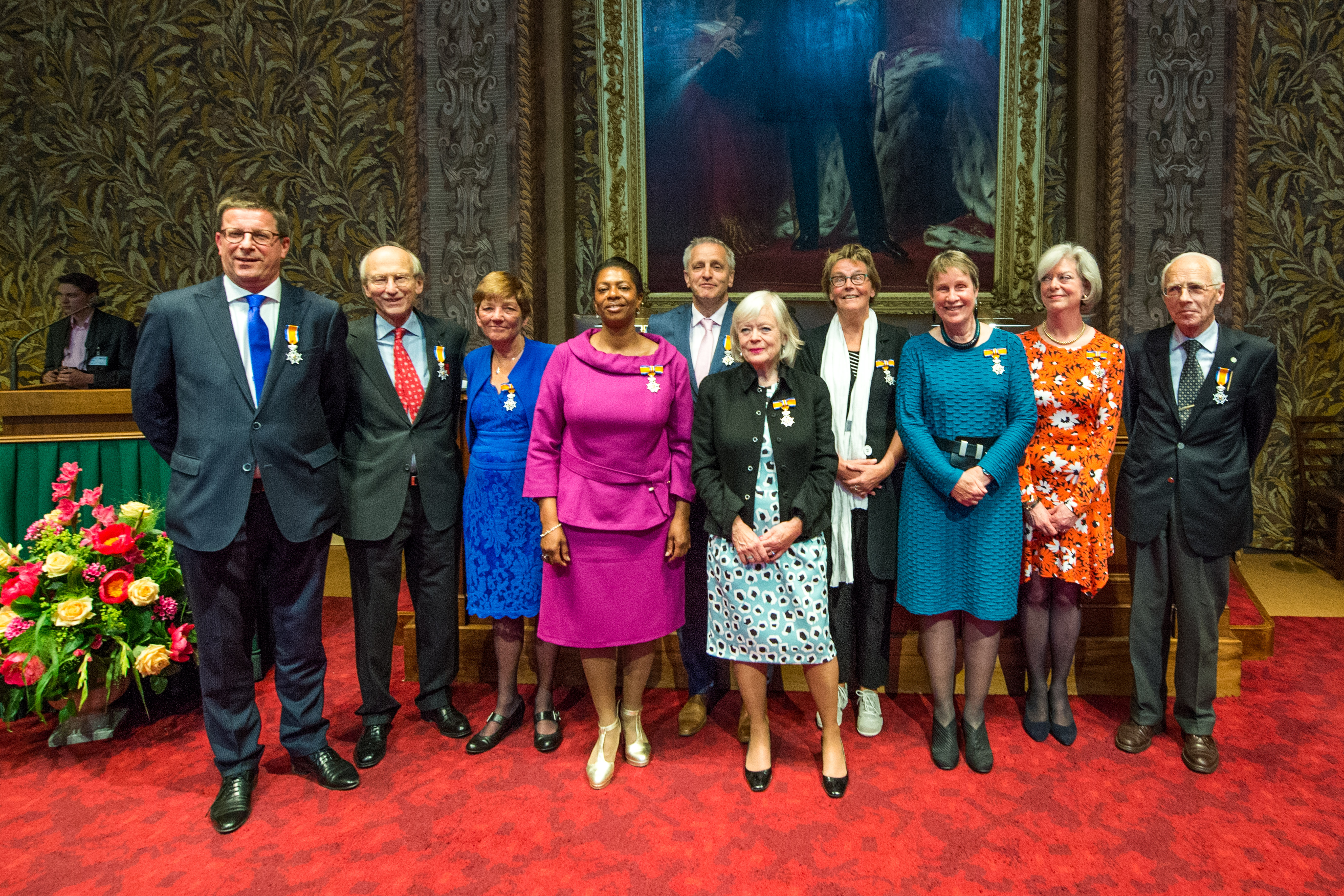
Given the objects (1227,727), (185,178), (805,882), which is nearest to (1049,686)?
(1227,727)

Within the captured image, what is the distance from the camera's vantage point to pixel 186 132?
5.24 metres

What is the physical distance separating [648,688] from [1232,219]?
4.05 m

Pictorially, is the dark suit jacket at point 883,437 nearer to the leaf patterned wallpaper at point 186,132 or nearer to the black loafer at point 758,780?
the black loafer at point 758,780

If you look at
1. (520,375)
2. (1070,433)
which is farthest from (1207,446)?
(520,375)

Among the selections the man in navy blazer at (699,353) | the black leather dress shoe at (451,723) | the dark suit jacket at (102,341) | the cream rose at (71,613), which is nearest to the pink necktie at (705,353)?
the man in navy blazer at (699,353)

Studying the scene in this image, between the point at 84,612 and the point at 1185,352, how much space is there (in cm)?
399

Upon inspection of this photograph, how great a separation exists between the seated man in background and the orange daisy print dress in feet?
16.0

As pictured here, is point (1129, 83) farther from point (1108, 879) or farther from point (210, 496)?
point (210, 496)

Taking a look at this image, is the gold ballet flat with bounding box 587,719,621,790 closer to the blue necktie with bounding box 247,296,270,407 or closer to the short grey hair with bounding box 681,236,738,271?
the blue necktie with bounding box 247,296,270,407

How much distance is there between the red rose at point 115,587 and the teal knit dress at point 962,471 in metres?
2.88

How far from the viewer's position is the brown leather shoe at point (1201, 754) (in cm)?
247

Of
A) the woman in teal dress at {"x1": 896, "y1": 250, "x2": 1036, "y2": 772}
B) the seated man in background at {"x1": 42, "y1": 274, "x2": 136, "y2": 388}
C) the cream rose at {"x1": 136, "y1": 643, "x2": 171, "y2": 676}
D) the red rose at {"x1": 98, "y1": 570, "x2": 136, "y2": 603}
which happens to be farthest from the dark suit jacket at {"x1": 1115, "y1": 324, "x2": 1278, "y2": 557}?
the seated man in background at {"x1": 42, "y1": 274, "x2": 136, "y2": 388}

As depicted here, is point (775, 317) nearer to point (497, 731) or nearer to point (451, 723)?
point (497, 731)

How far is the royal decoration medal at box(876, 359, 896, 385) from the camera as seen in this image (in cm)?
262
